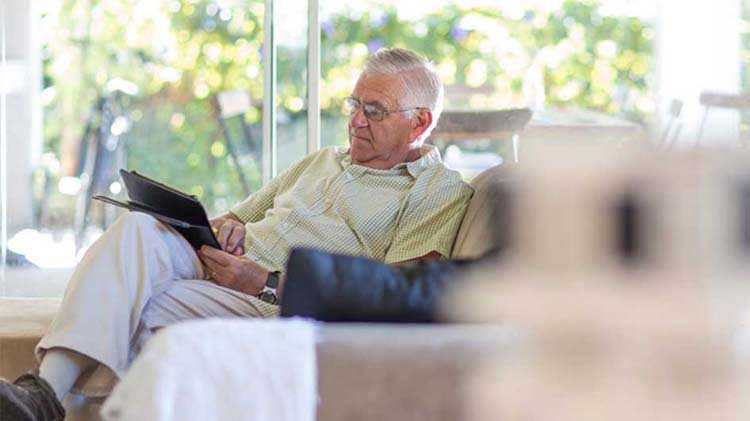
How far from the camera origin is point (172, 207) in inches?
125

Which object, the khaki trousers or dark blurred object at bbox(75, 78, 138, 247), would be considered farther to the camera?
dark blurred object at bbox(75, 78, 138, 247)

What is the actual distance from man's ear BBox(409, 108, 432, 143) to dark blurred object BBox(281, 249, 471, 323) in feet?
4.99

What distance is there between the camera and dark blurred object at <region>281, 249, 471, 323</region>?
207 centimetres

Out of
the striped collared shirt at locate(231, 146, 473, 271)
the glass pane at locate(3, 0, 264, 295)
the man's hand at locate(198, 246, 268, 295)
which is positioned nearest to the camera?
the man's hand at locate(198, 246, 268, 295)

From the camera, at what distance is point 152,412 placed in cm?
186

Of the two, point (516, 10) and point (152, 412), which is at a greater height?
point (516, 10)

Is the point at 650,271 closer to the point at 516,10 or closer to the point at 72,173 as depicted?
the point at 516,10

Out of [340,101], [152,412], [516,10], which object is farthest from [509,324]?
[516,10]

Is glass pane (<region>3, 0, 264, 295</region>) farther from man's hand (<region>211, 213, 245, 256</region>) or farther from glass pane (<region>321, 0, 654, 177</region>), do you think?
man's hand (<region>211, 213, 245, 256</region>)

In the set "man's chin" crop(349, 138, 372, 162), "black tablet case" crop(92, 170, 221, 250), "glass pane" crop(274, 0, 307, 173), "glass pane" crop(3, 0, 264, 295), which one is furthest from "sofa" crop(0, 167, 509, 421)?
"glass pane" crop(3, 0, 264, 295)

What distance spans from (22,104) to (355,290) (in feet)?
13.8

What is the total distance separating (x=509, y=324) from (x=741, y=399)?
0.33 meters

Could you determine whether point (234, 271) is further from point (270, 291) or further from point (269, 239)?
point (269, 239)

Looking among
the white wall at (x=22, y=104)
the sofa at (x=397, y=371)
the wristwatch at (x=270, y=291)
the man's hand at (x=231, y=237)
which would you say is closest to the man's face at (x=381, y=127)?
the man's hand at (x=231, y=237)
